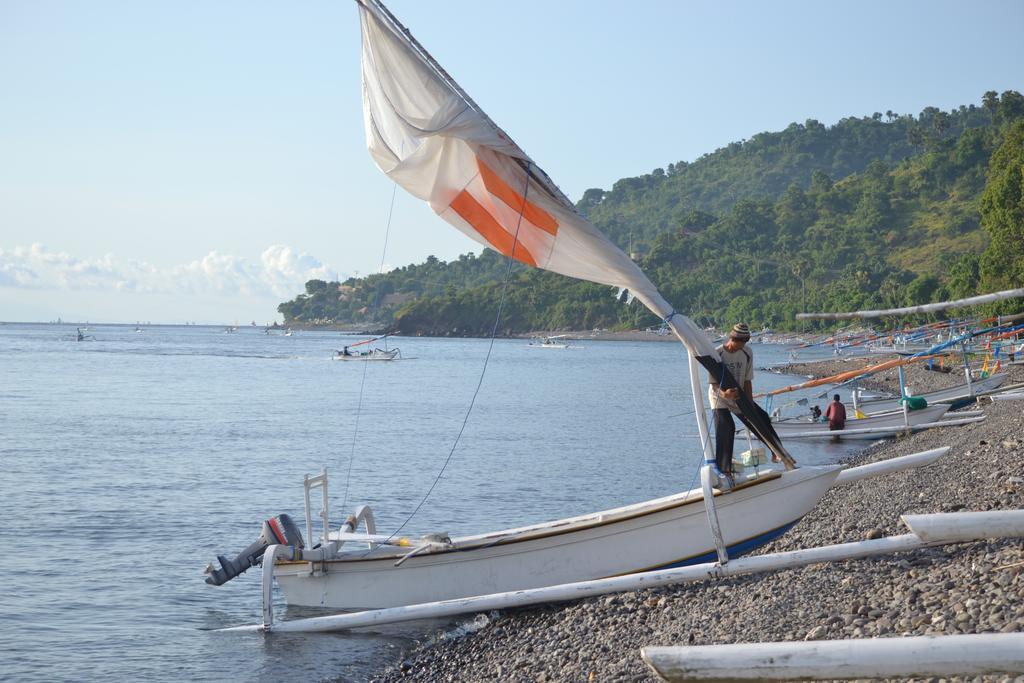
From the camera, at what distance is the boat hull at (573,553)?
39.1ft

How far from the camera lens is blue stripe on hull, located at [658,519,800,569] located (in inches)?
471

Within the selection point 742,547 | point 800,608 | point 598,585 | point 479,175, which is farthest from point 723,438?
point 479,175

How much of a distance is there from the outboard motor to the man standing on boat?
20.0 ft

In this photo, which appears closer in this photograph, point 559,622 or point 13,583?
point 559,622

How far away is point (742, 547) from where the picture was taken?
11984mm

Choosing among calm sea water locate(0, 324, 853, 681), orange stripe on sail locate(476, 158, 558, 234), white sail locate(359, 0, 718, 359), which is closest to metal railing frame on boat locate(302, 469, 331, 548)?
calm sea water locate(0, 324, 853, 681)

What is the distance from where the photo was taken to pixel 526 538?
509 inches

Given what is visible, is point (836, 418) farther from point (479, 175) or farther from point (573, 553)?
point (479, 175)

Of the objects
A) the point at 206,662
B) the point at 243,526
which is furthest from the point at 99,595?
the point at 243,526

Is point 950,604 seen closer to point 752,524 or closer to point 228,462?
point 752,524

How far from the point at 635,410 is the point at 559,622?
149 ft

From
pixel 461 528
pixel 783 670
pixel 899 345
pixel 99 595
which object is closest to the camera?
pixel 783 670

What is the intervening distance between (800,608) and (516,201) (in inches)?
221

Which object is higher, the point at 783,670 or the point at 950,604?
the point at 783,670
